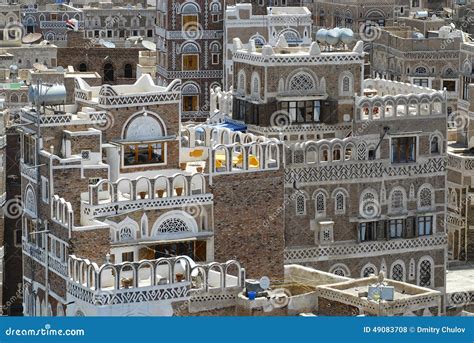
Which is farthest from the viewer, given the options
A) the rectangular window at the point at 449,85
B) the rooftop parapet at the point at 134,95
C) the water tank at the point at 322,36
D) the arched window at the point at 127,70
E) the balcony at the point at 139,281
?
the arched window at the point at 127,70

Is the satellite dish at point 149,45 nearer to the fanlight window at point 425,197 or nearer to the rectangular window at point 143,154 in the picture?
the fanlight window at point 425,197

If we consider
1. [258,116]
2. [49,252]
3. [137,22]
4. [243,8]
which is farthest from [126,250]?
[137,22]

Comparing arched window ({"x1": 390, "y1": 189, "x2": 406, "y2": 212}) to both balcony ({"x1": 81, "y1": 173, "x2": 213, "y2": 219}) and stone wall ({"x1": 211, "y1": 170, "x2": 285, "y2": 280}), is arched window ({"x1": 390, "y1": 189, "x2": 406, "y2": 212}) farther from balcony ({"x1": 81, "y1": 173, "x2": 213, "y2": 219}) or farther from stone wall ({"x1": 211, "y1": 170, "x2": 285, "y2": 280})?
balcony ({"x1": 81, "y1": 173, "x2": 213, "y2": 219})

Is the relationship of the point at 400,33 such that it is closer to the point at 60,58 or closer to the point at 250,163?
the point at 60,58

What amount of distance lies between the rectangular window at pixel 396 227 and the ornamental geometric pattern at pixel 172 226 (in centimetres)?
1494

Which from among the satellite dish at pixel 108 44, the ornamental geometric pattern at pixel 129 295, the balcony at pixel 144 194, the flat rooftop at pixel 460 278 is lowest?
the flat rooftop at pixel 460 278

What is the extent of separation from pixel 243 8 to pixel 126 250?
5172 cm

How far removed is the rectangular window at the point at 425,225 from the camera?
8425 centimetres

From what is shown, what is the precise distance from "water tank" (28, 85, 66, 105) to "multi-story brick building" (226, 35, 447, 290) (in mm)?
13239

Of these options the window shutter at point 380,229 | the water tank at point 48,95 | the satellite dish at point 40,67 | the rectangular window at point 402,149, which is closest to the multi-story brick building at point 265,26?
the satellite dish at point 40,67

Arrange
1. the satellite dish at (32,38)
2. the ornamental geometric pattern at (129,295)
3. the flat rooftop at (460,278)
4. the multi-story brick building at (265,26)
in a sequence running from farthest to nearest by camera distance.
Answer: the satellite dish at (32,38) < the multi-story brick building at (265,26) < the flat rooftop at (460,278) < the ornamental geometric pattern at (129,295)

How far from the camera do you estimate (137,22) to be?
→ 150875mm

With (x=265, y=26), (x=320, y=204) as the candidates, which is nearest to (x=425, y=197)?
(x=320, y=204)

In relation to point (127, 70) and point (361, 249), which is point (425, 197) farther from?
point (127, 70)
